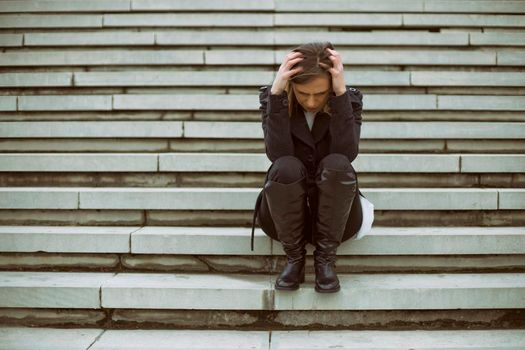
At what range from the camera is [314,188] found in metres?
2.52

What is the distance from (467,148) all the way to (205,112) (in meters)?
2.14

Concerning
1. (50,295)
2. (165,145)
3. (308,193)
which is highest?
(165,145)

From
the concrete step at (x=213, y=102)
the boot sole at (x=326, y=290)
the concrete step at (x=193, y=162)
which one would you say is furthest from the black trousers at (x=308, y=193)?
the concrete step at (x=213, y=102)

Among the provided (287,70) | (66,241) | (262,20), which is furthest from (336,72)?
(262,20)

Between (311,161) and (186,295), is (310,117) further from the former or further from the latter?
(186,295)

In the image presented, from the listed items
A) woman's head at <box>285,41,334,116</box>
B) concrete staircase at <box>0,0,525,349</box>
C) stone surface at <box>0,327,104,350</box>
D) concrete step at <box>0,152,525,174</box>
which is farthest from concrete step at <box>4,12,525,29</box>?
Result: stone surface at <box>0,327,104,350</box>

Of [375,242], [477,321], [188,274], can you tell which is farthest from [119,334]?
[477,321]

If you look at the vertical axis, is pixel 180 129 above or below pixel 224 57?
below

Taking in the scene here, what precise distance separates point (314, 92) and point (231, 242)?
1.03 metres

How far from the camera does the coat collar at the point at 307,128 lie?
263 centimetres

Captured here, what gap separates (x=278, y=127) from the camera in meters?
2.56

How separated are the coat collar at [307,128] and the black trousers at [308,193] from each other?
0.21m

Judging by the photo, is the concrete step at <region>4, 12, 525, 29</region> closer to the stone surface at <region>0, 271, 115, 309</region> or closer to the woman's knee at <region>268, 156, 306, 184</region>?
the woman's knee at <region>268, 156, 306, 184</region>

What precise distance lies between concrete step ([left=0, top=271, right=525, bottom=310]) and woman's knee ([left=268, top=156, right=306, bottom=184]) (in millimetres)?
654
